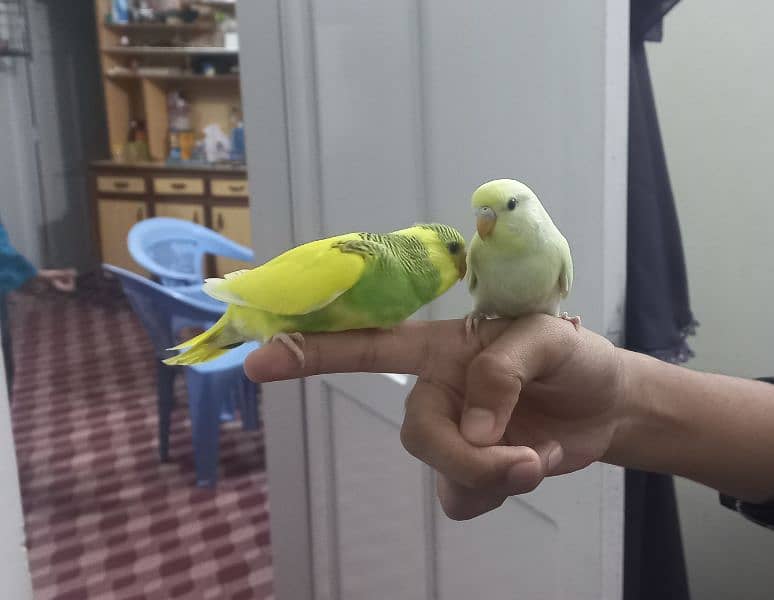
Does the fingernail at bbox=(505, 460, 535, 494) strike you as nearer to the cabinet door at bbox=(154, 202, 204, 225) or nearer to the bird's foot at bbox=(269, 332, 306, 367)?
the bird's foot at bbox=(269, 332, 306, 367)

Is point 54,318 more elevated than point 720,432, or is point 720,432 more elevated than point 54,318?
point 720,432

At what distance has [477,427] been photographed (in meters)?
0.54

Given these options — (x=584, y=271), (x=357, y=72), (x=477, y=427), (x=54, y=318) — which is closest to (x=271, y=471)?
(x=357, y=72)

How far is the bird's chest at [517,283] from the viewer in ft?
1.77

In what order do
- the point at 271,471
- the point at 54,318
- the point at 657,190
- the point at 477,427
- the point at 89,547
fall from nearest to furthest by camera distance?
the point at 477,427 → the point at 657,190 → the point at 271,471 → the point at 89,547 → the point at 54,318

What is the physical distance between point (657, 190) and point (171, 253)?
2388 mm

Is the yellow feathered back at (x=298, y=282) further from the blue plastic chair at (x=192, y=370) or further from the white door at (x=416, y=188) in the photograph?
the blue plastic chair at (x=192, y=370)

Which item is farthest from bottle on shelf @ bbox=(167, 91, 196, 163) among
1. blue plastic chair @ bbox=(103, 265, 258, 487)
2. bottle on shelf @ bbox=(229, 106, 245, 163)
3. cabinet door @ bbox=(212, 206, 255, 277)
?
blue plastic chair @ bbox=(103, 265, 258, 487)

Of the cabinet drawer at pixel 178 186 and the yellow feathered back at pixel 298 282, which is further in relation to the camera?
the cabinet drawer at pixel 178 186

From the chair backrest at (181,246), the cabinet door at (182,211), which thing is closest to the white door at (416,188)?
the chair backrest at (181,246)

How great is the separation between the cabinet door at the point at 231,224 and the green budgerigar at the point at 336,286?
3633 mm

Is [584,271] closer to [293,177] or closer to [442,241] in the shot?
[442,241]

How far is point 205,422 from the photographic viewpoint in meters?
2.46

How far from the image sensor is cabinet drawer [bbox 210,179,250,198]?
413 centimetres
